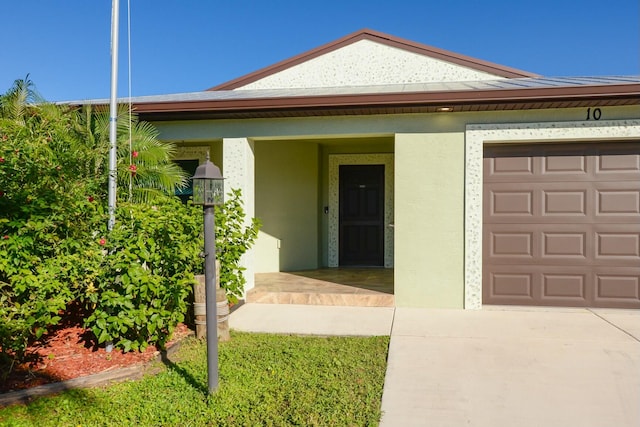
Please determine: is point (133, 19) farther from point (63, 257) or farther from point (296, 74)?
point (296, 74)

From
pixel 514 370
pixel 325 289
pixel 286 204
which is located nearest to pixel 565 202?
pixel 514 370

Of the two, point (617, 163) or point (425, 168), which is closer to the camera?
point (617, 163)

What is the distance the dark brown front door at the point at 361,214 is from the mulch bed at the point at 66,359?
5.87m

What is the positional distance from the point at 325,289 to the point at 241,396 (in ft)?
13.0

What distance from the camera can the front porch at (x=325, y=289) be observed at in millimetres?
7055

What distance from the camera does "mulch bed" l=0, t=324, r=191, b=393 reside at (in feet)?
12.9

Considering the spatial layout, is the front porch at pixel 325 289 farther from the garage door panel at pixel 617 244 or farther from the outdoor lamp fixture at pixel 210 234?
the outdoor lamp fixture at pixel 210 234

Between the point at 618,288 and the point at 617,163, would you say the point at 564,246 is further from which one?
the point at 617,163

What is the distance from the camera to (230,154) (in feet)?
24.1

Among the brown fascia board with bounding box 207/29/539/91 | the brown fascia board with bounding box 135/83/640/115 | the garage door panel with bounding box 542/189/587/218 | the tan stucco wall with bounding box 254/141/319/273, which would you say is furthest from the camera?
the brown fascia board with bounding box 207/29/539/91

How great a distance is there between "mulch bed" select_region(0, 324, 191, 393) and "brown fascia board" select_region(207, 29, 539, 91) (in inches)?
307

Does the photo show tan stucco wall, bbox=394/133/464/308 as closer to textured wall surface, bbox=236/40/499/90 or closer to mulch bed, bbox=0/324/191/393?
mulch bed, bbox=0/324/191/393

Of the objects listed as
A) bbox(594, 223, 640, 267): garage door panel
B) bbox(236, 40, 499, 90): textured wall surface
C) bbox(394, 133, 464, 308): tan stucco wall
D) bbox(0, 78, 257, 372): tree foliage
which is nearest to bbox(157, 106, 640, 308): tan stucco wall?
bbox(394, 133, 464, 308): tan stucco wall

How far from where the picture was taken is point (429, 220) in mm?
6844
